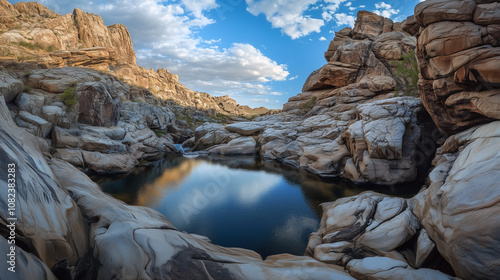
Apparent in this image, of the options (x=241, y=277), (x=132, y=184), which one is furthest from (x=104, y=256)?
(x=132, y=184)

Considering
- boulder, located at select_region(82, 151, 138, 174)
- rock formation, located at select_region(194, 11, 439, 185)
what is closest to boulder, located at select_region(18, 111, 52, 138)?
boulder, located at select_region(82, 151, 138, 174)

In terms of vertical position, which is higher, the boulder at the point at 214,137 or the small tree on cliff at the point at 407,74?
the small tree on cliff at the point at 407,74

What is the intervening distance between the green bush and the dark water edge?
27.3 feet

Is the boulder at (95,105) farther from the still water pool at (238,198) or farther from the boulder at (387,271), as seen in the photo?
the boulder at (387,271)

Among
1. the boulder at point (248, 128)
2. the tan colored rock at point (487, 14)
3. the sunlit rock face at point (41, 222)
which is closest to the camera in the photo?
the sunlit rock face at point (41, 222)

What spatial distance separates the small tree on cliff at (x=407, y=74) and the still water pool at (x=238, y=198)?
1395 cm

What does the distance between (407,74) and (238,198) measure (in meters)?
27.7

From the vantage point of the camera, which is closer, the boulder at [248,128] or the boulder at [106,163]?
the boulder at [106,163]

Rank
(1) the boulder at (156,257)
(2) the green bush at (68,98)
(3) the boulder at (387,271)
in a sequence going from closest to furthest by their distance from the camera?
(1) the boulder at (156,257) < (3) the boulder at (387,271) < (2) the green bush at (68,98)

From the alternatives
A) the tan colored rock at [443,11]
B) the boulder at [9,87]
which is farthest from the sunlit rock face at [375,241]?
the boulder at [9,87]

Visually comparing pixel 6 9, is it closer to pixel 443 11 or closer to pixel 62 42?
pixel 62 42

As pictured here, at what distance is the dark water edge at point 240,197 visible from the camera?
10477 millimetres

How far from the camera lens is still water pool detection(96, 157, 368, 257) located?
411 inches

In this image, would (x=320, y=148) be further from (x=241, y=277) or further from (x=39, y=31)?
(x=39, y=31)
